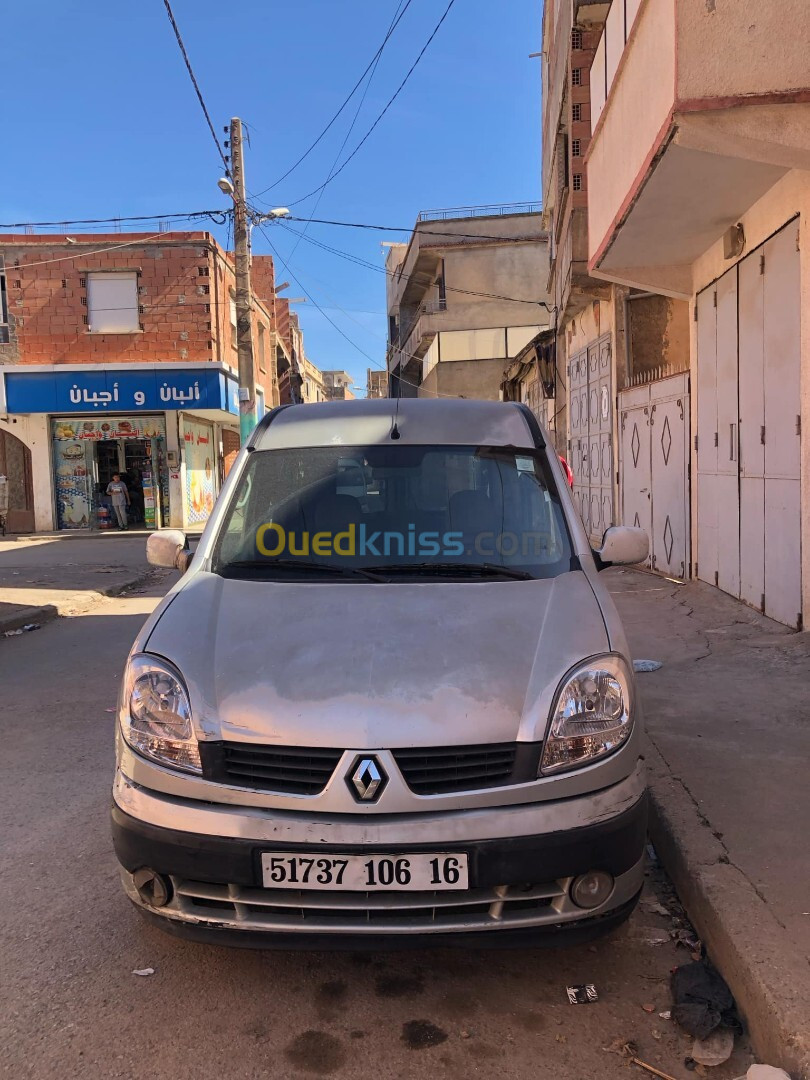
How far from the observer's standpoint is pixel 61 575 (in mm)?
13492

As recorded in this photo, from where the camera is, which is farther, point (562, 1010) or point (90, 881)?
point (90, 881)

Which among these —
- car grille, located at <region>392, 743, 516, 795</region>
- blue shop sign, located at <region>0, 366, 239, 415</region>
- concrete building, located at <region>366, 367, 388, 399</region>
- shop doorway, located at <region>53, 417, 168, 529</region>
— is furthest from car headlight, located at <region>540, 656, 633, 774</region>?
concrete building, located at <region>366, 367, 388, 399</region>

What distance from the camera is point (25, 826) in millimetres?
3855

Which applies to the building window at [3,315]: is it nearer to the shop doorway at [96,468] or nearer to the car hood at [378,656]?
the shop doorway at [96,468]

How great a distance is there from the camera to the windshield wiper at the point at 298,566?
126 inches

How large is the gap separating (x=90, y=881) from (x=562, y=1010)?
6.25 ft

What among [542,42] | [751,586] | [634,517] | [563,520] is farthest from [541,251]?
[563,520]

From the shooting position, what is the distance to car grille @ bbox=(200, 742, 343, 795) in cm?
237

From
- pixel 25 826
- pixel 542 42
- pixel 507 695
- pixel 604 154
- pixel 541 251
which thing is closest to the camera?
pixel 507 695

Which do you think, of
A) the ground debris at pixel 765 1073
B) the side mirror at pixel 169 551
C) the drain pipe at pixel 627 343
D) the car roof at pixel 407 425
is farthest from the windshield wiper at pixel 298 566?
the drain pipe at pixel 627 343

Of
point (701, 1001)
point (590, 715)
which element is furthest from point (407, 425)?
point (701, 1001)

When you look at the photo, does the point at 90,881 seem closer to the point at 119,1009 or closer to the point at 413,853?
the point at 119,1009

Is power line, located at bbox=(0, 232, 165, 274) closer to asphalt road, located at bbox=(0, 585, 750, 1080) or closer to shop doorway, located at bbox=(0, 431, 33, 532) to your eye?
shop doorway, located at bbox=(0, 431, 33, 532)

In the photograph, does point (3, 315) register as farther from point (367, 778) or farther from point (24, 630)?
point (367, 778)
